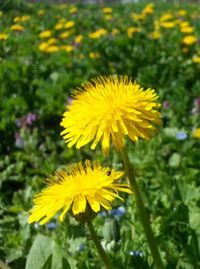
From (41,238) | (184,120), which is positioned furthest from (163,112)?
(41,238)

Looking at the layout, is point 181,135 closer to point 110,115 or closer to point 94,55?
point 110,115

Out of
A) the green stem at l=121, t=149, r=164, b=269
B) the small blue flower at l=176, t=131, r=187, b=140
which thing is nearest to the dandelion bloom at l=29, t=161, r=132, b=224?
the green stem at l=121, t=149, r=164, b=269

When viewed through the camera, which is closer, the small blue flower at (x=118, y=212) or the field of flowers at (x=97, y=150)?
the field of flowers at (x=97, y=150)

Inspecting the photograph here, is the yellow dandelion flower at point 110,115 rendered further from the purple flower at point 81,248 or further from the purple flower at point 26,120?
the purple flower at point 26,120

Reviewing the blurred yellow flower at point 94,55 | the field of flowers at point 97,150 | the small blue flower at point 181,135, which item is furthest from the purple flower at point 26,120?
the blurred yellow flower at point 94,55

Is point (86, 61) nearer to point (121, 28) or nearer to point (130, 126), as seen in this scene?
point (121, 28)
